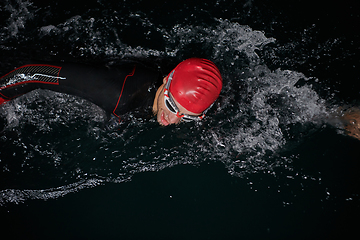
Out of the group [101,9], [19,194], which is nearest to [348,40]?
[101,9]

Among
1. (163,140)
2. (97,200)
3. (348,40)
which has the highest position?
(348,40)

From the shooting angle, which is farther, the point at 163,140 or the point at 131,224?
the point at 131,224

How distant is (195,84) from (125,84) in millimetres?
654

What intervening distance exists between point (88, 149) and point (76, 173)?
369 mm

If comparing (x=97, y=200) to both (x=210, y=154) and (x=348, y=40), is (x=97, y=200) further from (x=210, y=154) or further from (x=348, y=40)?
(x=348, y=40)

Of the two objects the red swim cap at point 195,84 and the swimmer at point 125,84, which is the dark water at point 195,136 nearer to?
the swimmer at point 125,84

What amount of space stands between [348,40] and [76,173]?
13.0 feet

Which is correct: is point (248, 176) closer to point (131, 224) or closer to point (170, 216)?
point (170, 216)

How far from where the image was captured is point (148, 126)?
2.67 meters

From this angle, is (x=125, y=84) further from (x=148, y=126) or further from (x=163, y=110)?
(x=148, y=126)

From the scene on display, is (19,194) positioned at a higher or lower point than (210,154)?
lower

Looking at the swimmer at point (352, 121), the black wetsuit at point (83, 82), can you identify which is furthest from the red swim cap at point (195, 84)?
the swimmer at point (352, 121)

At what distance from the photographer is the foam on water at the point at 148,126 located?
266 cm

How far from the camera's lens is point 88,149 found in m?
2.77
